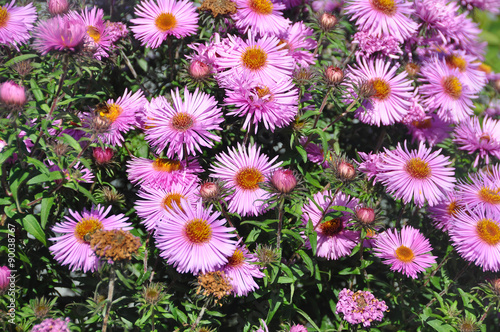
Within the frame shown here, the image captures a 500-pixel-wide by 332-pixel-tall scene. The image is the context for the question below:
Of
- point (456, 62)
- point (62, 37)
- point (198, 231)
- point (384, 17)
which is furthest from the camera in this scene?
point (456, 62)

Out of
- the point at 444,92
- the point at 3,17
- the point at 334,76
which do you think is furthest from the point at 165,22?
the point at 444,92

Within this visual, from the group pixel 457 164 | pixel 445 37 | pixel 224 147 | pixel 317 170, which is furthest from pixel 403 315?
pixel 445 37

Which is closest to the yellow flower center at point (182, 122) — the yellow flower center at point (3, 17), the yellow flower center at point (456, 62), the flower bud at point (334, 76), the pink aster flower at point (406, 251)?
the flower bud at point (334, 76)

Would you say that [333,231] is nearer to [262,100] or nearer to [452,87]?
[262,100]

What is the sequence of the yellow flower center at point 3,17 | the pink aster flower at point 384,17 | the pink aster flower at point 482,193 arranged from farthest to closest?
the pink aster flower at point 384,17 < the pink aster flower at point 482,193 < the yellow flower center at point 3,17

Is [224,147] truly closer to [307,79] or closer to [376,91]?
[307,79]

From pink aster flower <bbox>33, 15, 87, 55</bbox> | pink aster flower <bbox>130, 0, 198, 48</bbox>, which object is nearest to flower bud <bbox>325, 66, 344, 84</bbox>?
pink aster flower <bbox>130, 0, 198, 48</bbox>

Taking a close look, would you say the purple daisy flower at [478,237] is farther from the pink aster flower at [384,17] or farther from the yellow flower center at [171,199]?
the yellow flower center at [171,199]
